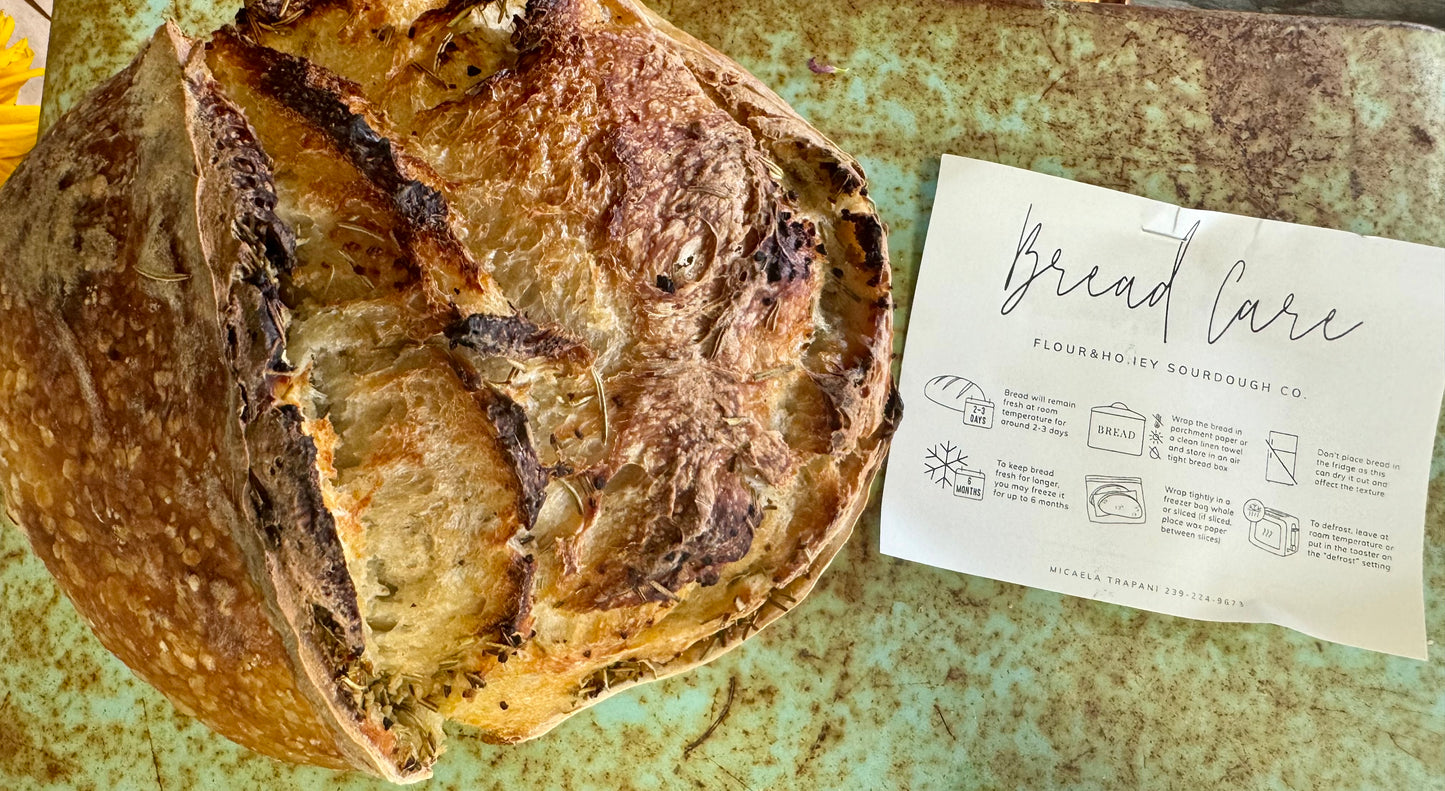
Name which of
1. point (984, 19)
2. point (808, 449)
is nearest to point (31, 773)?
point (808, 449)

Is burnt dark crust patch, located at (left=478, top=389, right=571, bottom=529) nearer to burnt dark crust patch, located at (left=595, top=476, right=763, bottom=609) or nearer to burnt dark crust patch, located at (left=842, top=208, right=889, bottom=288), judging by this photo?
burnt dark crust patch, located at (left=595, top=476, right=763, bottom=609)

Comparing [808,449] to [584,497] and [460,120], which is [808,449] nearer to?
[584,497]

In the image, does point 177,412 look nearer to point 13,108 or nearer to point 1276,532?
point 13,108

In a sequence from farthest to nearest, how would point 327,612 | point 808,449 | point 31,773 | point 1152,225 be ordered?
point 1152,225, point 31,773, point 808,449, point 327,612

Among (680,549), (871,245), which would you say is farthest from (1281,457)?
(680,549)

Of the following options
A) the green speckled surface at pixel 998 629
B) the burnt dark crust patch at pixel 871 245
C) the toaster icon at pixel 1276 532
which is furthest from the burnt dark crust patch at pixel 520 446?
the toaster icon at pixel 1276 532

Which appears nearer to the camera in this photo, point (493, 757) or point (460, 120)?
point (460, 120)

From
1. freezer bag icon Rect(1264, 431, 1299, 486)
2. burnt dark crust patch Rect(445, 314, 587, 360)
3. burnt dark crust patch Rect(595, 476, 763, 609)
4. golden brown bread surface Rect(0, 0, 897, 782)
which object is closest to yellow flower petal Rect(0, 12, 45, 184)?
golden brown bread surface Rect(0, 0, 897, 782)

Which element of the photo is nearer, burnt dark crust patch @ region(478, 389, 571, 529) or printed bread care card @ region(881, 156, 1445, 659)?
burnt dark crust patch @ region(478, 389, 571, 529)
